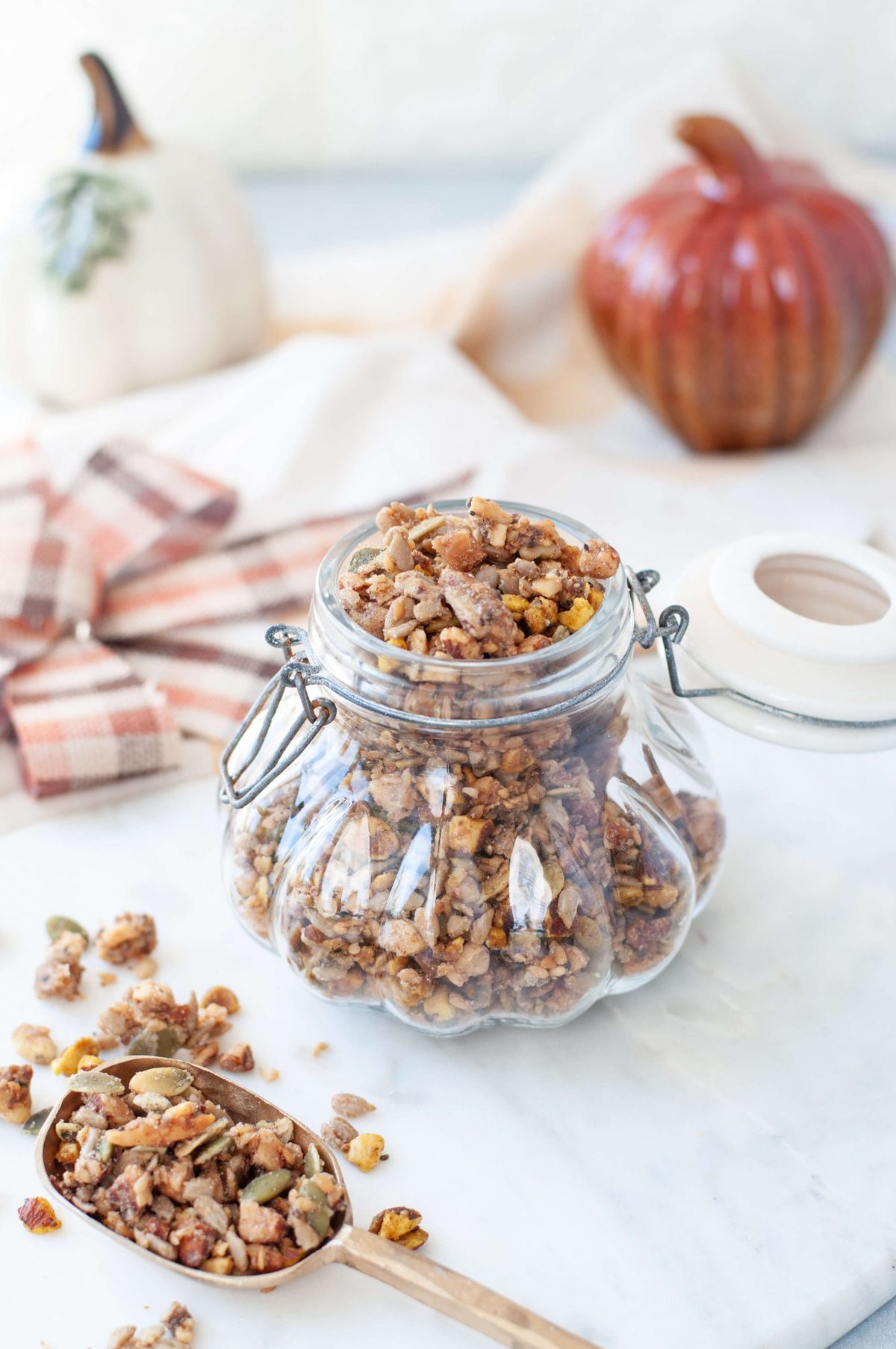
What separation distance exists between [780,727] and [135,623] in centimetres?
57

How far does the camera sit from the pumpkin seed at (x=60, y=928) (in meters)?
0.78

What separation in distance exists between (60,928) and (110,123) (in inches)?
35.8

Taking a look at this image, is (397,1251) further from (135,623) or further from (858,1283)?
(135,623)

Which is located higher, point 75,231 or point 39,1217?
point 75,231

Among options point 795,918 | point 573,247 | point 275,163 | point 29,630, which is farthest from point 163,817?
point 275,163

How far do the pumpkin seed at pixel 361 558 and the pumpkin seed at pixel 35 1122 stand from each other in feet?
1.10

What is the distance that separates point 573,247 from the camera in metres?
1.49

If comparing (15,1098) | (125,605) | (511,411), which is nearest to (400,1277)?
(15,1098)

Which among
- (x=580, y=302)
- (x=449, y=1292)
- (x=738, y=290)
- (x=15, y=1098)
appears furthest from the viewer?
(x=580, y=302)

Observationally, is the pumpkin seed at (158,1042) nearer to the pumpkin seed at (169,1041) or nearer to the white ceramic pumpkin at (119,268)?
the pumpkin seed at (169,1041)

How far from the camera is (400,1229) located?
618 mm

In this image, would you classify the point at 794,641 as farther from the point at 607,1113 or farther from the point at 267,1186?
the point at 267,1186

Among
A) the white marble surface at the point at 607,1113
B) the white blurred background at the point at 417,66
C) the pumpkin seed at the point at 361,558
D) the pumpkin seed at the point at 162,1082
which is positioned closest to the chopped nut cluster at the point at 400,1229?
the white marble surface at the point at 607,1113

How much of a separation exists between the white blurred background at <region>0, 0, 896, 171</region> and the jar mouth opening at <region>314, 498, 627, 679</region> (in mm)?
1720
